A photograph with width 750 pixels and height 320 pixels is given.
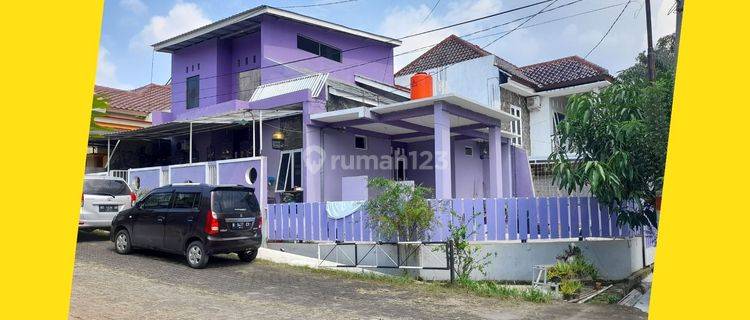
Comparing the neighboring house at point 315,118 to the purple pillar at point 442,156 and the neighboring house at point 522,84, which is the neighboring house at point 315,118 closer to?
the purple pillar at point 442,156

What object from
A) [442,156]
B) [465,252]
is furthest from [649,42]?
[465,252]

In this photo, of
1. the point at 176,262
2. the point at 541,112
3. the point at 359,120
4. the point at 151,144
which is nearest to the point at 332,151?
the point at 359,120

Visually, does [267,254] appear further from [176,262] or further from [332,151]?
[332,151]

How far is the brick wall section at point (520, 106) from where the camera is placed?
68.3 ft

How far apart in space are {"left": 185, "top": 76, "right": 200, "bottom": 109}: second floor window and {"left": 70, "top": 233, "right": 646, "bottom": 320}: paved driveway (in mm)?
9046

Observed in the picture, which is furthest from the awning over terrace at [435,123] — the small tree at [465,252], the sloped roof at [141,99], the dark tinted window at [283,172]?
the sloped roof at [141,99]

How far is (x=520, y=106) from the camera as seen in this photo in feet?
71.8

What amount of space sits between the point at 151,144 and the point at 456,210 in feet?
41.5

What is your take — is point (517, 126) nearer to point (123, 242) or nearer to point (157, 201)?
point (157, 201)

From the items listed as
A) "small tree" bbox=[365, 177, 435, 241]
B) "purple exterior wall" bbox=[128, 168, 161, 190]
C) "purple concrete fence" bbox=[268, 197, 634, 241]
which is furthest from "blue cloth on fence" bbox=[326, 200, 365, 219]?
"purple exterior wall" bbox=[128, 168, 161, 190]

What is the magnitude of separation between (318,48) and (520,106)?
9131 mm

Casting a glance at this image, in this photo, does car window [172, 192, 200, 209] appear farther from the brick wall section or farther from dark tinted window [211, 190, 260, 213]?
the brick wall section

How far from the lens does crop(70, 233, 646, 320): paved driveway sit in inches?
255

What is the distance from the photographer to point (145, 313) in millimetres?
6164
